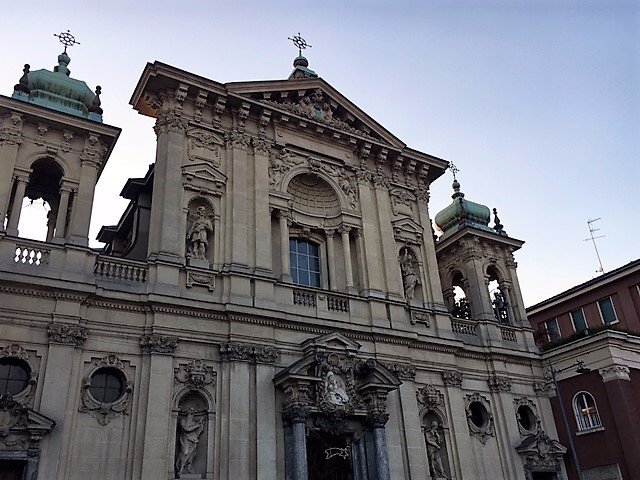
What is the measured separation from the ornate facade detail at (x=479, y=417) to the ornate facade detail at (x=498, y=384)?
61 centimetres

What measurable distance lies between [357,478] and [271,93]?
1369 centimetres

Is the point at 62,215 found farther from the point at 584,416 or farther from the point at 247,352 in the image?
the point at 584,416

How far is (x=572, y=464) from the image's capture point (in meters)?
22.7

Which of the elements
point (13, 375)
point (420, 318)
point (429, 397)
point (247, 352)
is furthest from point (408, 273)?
point (13, 375)

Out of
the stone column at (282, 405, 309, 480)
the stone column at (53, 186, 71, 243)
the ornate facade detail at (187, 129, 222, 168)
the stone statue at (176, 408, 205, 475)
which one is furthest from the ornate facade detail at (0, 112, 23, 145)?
the stone column at (282, 405, 309, 480)

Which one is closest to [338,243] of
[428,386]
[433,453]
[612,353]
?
[428,386]

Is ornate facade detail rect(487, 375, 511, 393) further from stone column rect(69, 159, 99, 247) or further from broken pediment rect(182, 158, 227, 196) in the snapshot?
stone column rect(69, 159, 99, 247)

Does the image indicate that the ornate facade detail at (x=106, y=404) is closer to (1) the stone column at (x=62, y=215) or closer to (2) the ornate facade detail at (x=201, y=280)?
(2) the ornate facade detail at (x=201, y=280)

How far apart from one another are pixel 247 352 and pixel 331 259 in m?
5.62

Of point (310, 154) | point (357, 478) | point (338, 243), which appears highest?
point (310, 154)

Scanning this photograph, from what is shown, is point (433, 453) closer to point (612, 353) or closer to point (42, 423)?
point (612, 353)

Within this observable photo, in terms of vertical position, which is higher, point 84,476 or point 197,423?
point 197,423

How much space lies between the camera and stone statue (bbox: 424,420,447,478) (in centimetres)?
1992

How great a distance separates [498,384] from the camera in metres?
23.1
